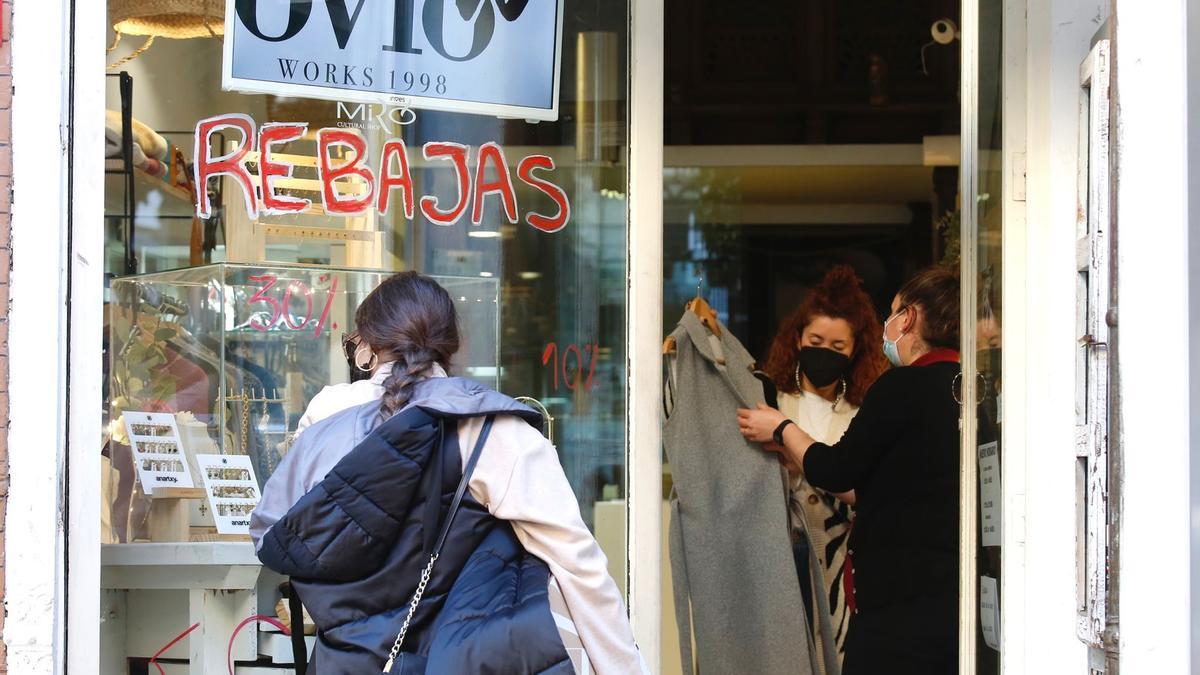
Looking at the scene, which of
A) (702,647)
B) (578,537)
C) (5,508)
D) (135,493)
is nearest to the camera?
(578,537)

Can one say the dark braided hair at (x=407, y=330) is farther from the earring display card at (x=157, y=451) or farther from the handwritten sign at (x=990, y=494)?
the handwritten sign at (x=990, y=494)

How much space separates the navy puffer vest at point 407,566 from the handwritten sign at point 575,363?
1143 millimetres

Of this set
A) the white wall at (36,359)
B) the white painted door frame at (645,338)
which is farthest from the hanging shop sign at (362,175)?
the white wall at (36,359)

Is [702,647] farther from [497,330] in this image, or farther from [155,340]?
[155,340]

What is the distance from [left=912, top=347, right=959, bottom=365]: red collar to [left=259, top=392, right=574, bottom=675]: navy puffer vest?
1.68 m

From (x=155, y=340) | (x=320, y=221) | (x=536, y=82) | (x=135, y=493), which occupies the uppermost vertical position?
(x=536, y=82)

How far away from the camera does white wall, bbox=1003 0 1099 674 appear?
2785mm

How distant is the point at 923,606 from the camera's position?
11.3 feet

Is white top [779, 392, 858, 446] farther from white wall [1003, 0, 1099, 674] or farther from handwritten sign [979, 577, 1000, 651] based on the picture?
white wall [1003, 0, 1099, 674]

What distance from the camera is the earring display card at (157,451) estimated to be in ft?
10.3

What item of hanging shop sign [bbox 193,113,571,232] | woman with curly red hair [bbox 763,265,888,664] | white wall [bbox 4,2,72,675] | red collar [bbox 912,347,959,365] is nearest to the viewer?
white wall [bbox 4,2,72,675]

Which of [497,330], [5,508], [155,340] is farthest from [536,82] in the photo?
[5,508]

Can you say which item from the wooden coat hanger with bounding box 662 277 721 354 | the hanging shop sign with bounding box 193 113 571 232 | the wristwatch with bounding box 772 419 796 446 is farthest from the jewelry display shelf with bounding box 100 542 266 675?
the wristwatch with bounding box 772 419 796 446

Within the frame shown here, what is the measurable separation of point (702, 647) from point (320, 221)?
1685 millimetres
